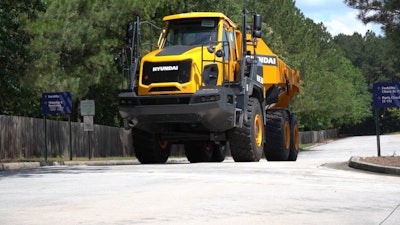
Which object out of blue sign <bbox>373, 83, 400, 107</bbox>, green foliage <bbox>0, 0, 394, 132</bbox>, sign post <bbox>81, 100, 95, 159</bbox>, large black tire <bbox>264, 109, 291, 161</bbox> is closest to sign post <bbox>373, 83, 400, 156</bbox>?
blue sign <bbox>373, 83, 400, 107</bbox>

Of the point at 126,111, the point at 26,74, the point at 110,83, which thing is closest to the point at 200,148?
the point at 126,111

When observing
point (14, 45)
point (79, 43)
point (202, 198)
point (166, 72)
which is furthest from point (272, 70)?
point (202, 198)

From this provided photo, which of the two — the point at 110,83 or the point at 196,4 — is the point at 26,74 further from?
the point at 196,4

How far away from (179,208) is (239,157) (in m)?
9.21

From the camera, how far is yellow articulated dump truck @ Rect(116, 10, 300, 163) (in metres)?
16.2

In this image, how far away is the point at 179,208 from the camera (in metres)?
8.60

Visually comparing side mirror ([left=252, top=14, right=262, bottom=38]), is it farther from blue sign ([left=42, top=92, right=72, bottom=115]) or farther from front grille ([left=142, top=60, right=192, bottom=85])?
blue sign ([left=42, top=92, right=72, bottom=115])

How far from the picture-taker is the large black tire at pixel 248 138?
1723 centimetres

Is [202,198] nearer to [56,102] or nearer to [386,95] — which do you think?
[386,95]

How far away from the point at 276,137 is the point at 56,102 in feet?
28.6

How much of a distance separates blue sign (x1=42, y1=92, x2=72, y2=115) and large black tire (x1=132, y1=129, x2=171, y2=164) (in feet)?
21.3

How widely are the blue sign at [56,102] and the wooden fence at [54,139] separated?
2.00 meters

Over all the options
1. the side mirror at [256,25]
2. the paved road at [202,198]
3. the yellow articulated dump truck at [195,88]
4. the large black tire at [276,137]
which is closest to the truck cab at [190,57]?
the yellow articulated dump truck at [195,88]

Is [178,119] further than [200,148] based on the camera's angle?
No
